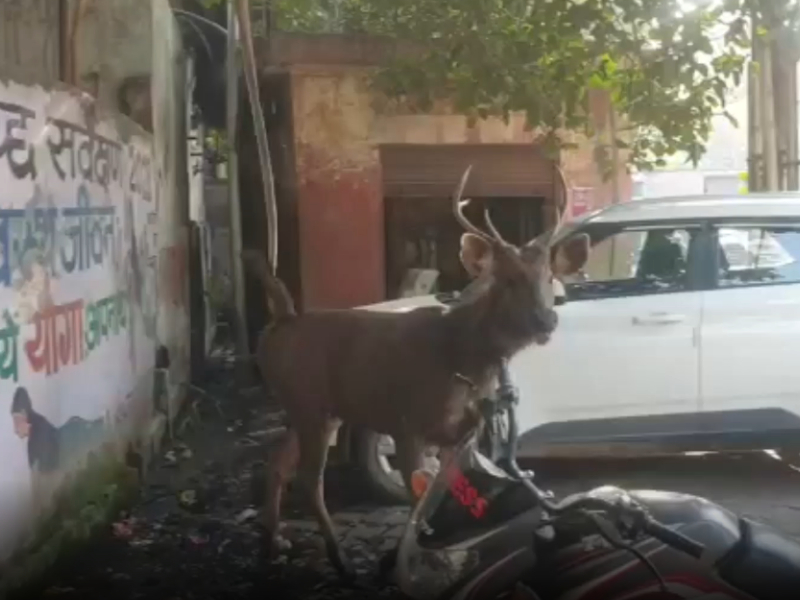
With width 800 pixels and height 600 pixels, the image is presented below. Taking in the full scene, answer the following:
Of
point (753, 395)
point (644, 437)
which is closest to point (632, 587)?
point (644, 437)

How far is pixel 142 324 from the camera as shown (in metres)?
2.67

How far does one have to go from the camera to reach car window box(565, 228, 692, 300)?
2.23 meters

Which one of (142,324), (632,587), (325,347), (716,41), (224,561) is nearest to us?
(632,587)

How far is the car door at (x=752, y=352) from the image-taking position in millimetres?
2203

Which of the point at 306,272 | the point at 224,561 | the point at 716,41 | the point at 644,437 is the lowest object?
the point at 224,561

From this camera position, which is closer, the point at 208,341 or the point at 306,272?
the point at 306,272

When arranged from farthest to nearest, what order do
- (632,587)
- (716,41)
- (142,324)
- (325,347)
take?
(142,324) → (716,41) → (325,347) → (632,587)

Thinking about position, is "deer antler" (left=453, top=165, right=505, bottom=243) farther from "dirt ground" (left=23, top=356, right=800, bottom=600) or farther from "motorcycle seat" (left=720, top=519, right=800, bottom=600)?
"motorcycle seat" (left=720, top=519, right=800, bottom=600)

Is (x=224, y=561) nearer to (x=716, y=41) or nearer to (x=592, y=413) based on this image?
(x=592, y=413)

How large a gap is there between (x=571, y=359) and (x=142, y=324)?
0.99m

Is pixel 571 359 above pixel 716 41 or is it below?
below

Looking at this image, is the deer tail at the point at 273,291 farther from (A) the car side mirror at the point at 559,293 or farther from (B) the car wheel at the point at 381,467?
(A) the car side mirror at the point at 559,293

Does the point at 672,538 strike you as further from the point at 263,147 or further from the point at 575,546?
the point at 263,147

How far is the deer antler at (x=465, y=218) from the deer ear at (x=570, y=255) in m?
0.10
